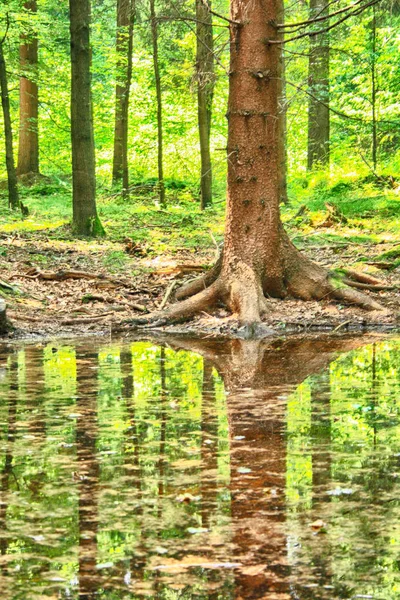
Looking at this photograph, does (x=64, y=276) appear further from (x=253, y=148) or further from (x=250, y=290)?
(x=253, y=148)

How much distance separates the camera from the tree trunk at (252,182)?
33.9 ft

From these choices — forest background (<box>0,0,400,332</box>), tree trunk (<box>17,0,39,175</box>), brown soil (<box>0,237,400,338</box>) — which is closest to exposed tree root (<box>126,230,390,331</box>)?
brown soil (<box>0,237,400,338</box>)

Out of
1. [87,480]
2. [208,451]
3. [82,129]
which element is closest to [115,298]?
[82,129]

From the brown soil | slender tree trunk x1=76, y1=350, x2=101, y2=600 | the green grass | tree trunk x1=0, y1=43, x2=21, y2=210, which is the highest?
tree trunk x1=0, y1=43, x2=21, y2=210

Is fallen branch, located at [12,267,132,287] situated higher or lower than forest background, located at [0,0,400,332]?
lower

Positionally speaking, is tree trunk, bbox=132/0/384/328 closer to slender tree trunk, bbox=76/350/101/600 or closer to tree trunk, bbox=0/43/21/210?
slender tree trunk, bbox=76/350/101/600

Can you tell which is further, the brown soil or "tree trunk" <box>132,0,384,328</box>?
"tree trunk" <box>132,0,384,328</box>

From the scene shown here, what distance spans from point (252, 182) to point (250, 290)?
1416 millimetres

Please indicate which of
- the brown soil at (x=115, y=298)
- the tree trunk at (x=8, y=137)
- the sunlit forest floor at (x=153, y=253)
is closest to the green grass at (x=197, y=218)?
the sunlit forest floor at (x=153, y=253)

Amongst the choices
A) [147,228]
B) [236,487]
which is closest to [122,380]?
[236,487]

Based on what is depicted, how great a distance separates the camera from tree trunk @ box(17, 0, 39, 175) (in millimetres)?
25844

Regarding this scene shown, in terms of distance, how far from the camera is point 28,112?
26875mm

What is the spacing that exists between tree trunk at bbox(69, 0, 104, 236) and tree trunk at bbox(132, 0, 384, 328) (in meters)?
6.55

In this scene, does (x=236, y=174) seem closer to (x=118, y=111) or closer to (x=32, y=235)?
(x=32, y=235)
